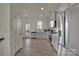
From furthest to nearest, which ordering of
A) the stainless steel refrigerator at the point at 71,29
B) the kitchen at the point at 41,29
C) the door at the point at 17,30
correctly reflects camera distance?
the door at the point at 17,30, the kitchen at the point at 41,29, the stainless steel refrigerator at the point at 71,29

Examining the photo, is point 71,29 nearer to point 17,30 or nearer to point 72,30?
point 72,30

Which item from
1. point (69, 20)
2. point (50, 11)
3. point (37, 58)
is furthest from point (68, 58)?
point (50, 11)

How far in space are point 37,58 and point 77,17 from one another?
890 mm

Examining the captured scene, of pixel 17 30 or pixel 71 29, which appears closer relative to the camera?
pixel 71 29

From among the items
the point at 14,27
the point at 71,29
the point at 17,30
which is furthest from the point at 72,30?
the point at 17,30

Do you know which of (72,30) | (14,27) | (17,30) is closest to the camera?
(72,30)

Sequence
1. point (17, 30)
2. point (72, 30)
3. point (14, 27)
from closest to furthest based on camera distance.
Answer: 1. point (72, 30)
2. point (14, 27)
3. point (17, 30)

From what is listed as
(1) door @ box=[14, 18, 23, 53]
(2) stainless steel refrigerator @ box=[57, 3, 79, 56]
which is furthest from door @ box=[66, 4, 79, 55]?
(1) door @ box=[14, 18, 23, 53]

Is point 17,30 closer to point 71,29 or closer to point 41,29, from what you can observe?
point 41,29

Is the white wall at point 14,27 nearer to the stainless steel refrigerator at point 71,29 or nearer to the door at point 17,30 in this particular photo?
the door at point 17,30

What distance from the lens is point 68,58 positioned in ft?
4.71

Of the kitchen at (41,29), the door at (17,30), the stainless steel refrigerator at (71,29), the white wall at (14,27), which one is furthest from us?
the door at (17,30)

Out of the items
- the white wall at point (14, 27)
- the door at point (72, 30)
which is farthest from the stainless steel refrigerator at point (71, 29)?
the white wall at point (14, 27)

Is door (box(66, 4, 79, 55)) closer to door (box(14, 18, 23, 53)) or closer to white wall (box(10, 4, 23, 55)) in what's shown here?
white wall (box(10, 4, 23, 55))
